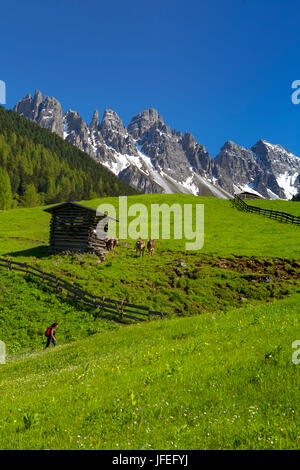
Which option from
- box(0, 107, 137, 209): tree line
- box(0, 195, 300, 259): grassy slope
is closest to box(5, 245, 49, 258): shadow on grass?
box(0, 195, 300, 259): grassy slope

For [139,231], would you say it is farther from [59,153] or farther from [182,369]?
[59,153]

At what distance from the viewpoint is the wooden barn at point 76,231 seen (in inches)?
1307

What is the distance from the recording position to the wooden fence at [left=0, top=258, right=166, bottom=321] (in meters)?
21.9

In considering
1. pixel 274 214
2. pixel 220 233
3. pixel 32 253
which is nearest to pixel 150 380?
pixel 32 253

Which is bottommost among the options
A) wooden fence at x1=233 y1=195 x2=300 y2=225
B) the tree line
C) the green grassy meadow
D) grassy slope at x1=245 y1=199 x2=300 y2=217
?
the green grassy meadow

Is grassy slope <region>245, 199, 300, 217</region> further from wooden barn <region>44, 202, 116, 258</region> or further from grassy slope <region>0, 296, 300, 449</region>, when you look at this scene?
grassy slope <region>0, 296, 300, 449</region>

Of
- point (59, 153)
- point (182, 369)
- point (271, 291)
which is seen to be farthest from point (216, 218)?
point (59, 153)

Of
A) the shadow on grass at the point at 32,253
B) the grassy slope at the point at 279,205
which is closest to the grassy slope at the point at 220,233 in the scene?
the shadow on grass at the point at 32,253

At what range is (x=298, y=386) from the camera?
5434mm

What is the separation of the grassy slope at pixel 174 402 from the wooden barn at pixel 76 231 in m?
24.6

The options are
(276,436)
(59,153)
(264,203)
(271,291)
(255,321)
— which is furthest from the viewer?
(59,153)

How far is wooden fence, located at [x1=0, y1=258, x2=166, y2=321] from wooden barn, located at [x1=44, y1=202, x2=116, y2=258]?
22.0ft

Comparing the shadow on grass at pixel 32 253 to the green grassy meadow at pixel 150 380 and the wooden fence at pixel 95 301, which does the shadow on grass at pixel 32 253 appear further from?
the green grassy meadow at pixel 150 380

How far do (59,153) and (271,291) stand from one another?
196312 millimetres
